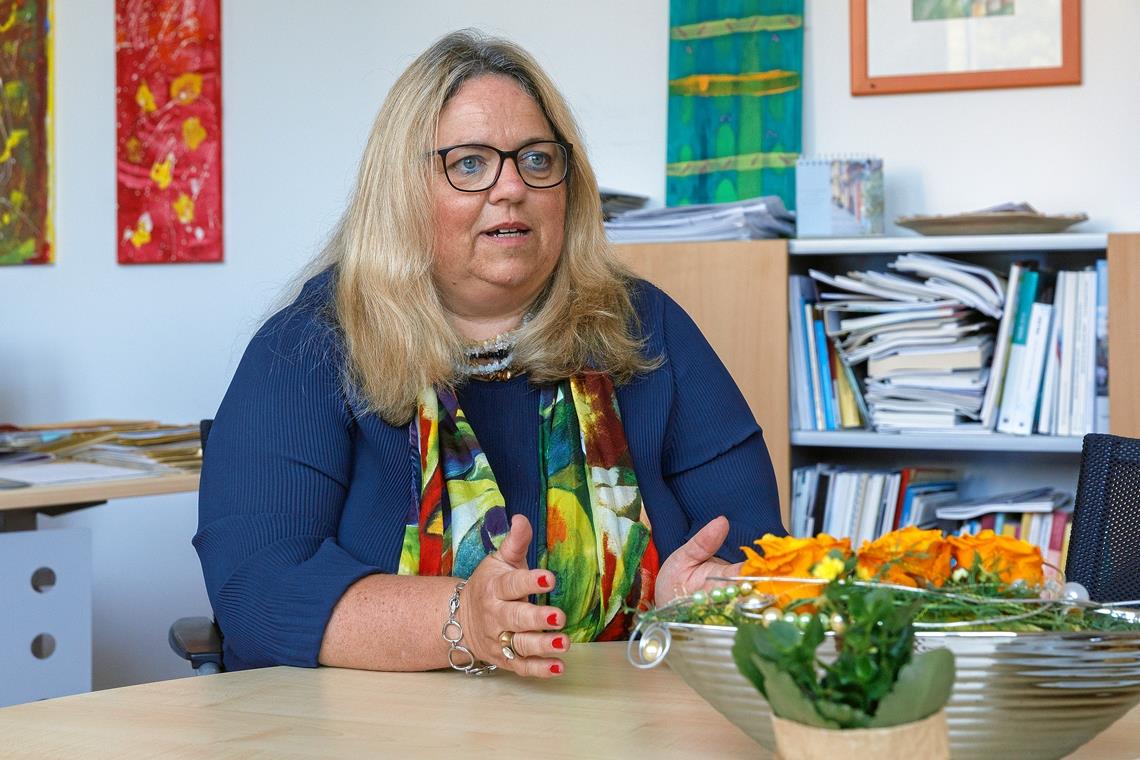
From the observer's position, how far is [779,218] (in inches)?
113

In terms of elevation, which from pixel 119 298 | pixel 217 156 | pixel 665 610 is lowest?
pixel 665 610

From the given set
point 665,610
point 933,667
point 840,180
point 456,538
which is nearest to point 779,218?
point 840,180

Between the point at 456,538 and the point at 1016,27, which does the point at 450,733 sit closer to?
the point at 456,538

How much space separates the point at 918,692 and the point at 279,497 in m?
1.01

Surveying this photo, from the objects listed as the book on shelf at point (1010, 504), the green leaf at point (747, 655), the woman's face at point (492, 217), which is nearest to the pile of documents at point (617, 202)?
the book on shelf at point (1010, 504)

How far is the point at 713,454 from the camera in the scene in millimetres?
1821

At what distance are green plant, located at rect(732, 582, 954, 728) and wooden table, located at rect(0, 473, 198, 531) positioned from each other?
1.74m

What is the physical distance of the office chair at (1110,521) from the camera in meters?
1.55

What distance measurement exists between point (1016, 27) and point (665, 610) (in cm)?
226

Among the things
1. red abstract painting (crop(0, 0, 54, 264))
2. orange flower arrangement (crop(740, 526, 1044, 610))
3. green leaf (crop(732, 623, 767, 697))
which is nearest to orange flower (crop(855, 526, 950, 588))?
orange flower arrangement (crop(740, 526, 1044, 610))

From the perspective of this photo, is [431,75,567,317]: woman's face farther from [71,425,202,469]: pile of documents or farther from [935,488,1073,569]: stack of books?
[935,488,1073,569]: stack of books

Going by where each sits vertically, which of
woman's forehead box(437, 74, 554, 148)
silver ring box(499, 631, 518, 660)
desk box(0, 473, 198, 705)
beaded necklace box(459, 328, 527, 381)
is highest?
woman's forehead box(437, 74, 554, 148)

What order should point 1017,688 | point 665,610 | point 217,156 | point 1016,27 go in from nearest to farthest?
point 1017,688 < point 665,610 < point 1016,27 < point 217,156

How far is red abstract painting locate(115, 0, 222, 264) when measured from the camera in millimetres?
3637
